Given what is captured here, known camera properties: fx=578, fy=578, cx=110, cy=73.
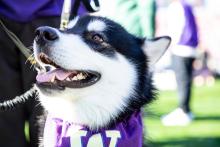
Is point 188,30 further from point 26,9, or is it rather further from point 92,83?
point 92,83

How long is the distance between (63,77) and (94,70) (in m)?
0.17

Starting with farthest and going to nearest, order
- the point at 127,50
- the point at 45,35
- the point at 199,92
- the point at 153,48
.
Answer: the point at 199,92 → the point at 153,48 → the point at 127,50 → the point at 45,35

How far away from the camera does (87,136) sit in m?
3.18

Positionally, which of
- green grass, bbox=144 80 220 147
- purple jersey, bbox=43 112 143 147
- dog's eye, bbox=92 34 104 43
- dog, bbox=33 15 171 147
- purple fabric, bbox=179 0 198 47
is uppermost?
purple fabric, bbox=179 0 198 47

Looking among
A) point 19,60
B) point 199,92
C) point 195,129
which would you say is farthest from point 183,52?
point 19,60

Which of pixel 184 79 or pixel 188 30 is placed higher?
pixel 188 30

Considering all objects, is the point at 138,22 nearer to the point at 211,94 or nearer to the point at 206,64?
the point at 211,94

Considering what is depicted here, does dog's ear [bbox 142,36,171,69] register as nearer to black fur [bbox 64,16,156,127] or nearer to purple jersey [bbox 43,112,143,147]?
black fur [bbox 64,16,156,127]

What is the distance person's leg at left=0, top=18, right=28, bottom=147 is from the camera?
3.46 meters

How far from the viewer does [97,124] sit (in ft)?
10.5

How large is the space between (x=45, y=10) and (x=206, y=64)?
36.0ft

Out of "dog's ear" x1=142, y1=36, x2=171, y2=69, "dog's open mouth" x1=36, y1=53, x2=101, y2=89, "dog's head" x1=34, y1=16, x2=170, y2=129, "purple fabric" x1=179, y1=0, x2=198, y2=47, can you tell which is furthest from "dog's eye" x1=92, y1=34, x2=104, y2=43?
"purple fabric" x1=179, y1=0, x2=198, y2=47

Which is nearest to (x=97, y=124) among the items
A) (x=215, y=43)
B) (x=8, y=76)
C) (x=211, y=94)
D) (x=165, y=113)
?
(x=8, y=76)

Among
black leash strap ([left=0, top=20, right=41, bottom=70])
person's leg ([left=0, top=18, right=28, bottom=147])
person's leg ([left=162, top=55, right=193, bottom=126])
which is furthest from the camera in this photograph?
person's leg ([left=162, top=55, right=193, bottom=126])
